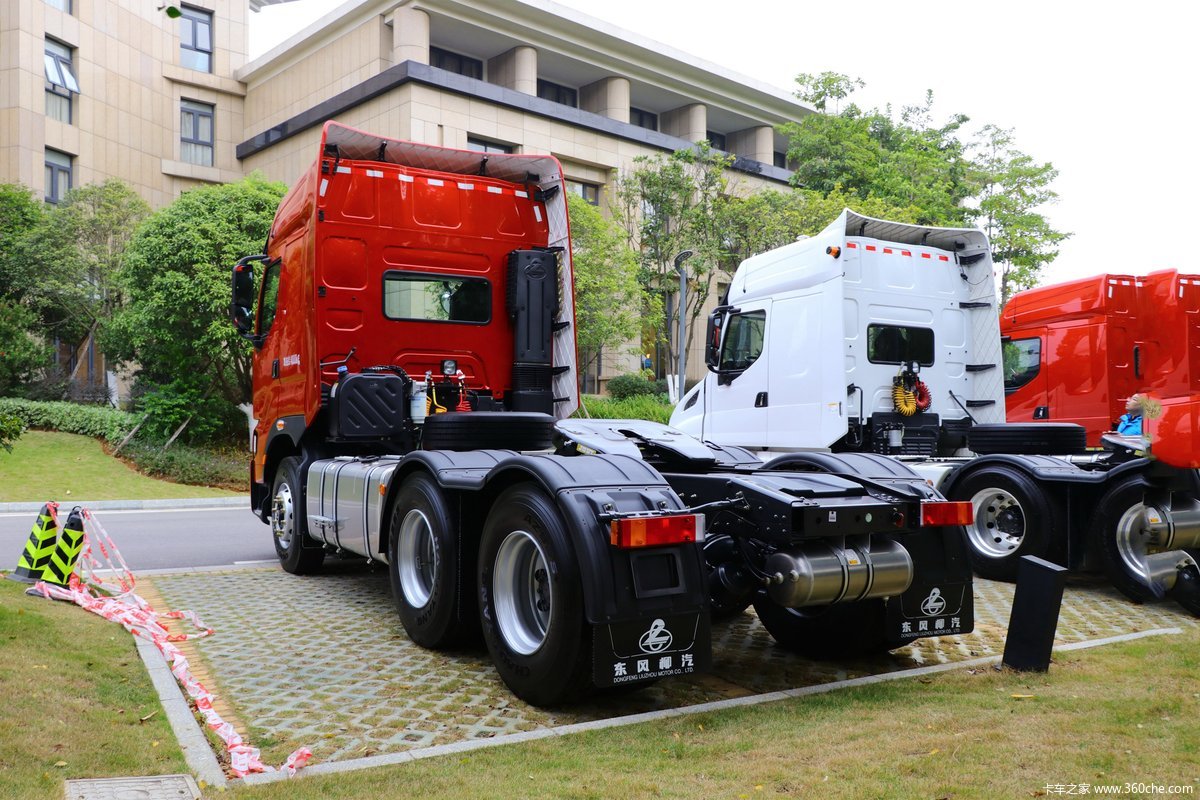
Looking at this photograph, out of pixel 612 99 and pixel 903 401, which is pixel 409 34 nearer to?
pixel 612 99

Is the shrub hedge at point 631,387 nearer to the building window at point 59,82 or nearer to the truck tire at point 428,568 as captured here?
the building window at point 59,82

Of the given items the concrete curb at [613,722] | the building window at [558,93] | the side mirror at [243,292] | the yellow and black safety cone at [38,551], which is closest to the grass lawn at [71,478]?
the side mirror at [243,292]

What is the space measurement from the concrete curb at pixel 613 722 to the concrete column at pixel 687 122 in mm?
36294

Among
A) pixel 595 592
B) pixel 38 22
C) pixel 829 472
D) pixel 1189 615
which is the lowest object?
pixel 1189 615

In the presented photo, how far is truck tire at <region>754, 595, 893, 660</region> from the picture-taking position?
5.41m

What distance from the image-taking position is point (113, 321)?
73.3ft

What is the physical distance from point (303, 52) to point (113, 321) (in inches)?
667

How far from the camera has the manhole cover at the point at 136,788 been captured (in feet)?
11.6

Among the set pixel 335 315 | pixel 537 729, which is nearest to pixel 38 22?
pixel 335 315

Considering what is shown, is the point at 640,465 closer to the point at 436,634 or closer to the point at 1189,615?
the point at 436,634

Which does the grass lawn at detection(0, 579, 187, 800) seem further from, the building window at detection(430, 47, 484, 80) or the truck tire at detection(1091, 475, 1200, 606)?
the building window at detection(430, 47, 484, 80)

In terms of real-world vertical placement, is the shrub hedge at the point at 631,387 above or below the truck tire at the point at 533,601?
above

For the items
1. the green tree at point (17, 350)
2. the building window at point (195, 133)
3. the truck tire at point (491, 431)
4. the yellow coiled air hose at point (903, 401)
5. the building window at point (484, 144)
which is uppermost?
the building window at point (195, 133)

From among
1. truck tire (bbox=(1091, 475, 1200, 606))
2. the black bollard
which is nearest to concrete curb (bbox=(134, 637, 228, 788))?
the black bollard
